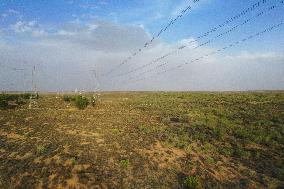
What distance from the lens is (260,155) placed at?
74.2 feet

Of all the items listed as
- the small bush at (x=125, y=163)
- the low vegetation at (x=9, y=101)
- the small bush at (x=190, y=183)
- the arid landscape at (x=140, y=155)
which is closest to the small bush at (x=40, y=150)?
the arid landscape at (x=140, y=155)

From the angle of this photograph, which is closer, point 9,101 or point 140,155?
point 140,155

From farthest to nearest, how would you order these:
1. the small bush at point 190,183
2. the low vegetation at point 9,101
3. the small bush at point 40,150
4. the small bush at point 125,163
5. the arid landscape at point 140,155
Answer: the low vegetation at point 9,101 → the small bush at point 40,150 → the small bush at point 125,163 → the arid landscape at point 140,155 → the small bush at point 190,183

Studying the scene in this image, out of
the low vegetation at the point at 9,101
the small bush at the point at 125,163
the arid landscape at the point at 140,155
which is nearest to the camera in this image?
the arid landscape at the point at 140,155

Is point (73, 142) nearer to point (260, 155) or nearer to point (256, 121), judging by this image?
point (260, 155)

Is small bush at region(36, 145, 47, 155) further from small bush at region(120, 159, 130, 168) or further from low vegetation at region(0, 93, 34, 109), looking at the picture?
low vegetation at region(0, 93, 34, 109)

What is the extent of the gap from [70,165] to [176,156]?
7.19 m

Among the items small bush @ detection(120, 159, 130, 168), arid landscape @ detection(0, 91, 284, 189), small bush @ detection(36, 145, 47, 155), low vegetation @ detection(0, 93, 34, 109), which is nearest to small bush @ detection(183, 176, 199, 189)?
arid landscape @ detection(0, 91, 284, 189)

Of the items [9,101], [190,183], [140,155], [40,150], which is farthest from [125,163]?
[9,101]

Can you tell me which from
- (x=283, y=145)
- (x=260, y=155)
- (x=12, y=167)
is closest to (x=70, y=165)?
(x=12, y=167)

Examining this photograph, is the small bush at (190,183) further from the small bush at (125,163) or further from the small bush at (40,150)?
the small bush at (40,150)

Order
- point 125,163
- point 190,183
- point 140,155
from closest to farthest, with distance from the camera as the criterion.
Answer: point 190,183
point 125,163
point 140,155

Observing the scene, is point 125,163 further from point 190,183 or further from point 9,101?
point 9,101

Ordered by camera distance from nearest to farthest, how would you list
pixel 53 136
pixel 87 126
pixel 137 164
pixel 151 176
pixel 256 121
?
pixel 151 176 → pixel 137 164 → pixel 53 136 → pixel 87 126 → pixel 256 121
